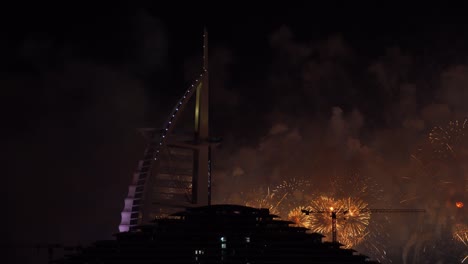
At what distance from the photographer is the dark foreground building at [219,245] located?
54.0m

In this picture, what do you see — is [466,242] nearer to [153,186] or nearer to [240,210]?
[153,186]

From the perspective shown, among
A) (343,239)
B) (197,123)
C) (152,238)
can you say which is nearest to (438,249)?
(343,239)

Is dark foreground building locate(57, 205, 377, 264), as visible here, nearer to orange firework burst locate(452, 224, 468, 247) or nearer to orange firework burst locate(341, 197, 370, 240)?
orange firework burst locate(341, 197, 370, 240)

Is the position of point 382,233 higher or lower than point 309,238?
higher

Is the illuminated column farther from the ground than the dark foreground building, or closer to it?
farther from the ground

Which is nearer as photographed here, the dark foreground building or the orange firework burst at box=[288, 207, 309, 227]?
the dark foreground building

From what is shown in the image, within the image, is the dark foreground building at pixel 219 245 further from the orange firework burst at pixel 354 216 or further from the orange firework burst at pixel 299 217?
the orange firework burst at pixel 299 217

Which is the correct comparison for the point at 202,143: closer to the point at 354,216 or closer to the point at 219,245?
the point at 354,216

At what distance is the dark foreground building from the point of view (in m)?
54.0

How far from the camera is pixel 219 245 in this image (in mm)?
54844

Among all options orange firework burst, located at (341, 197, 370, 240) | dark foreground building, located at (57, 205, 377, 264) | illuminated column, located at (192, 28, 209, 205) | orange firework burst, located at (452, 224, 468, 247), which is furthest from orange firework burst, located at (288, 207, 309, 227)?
dark foreground building, located at (57, 205, 377, 264)

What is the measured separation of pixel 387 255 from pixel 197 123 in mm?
37733

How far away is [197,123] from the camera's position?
101750mm

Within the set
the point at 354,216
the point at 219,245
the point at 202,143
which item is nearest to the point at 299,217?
the point at 354,216
